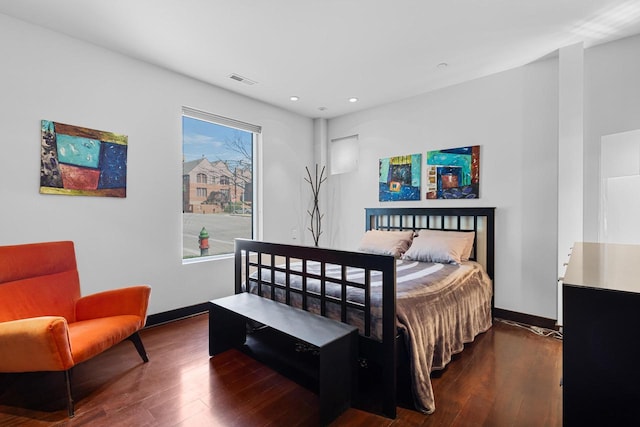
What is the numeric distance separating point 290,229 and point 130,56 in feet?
8.96

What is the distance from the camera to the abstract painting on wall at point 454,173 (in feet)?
11.2

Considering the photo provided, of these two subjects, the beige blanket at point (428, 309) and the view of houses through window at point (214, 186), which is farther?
the view of houses through window at point (214, 186)

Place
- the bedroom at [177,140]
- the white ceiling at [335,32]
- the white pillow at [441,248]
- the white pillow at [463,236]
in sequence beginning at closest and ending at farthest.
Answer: the white ceiling at [335,32], the bedroom at [177,140], the white pillow at [441,248], the white pillow at [463,236]

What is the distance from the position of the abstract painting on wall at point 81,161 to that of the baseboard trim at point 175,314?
1.25 m

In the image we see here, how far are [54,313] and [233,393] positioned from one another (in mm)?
1442

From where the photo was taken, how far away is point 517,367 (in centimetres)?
226

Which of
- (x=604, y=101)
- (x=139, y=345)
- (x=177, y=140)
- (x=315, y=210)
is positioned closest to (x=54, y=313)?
(x=139, y=345)

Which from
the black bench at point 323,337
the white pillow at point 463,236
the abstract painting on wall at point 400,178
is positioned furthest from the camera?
the abstract painting on wall at point 400,178

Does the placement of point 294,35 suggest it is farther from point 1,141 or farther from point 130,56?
point 1,141

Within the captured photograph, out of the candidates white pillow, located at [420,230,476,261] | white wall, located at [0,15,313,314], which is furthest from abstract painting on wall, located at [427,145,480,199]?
white wall, located at [0,15,313,314]

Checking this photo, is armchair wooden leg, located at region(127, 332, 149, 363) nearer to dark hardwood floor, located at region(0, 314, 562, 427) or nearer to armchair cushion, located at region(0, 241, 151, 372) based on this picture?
dark hardwood floor, located at region(0, 314, 562, 427)

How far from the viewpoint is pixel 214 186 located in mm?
3771

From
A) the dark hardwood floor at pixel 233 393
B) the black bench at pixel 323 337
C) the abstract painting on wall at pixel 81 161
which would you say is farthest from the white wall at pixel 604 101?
the abstract painting on wall at pixel 81 161

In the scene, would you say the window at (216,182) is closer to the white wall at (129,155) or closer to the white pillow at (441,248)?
the white wall at (129,155)
